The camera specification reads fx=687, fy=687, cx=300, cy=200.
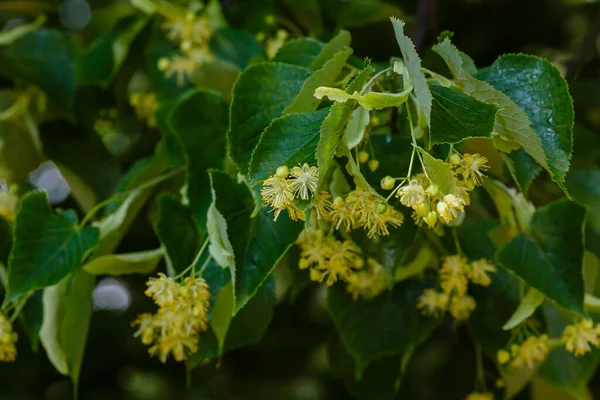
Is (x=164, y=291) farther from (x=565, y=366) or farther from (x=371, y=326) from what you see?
(x=565, y=366)

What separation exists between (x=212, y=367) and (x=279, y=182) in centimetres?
101

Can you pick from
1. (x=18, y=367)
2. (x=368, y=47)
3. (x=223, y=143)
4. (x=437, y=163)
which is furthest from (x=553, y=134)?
(x=18, y=367)

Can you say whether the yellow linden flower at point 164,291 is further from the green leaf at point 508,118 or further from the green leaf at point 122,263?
the green leaf at point 508,118

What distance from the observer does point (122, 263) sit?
56 cm

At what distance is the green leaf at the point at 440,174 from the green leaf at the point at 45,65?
51cm

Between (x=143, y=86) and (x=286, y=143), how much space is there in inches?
21.8

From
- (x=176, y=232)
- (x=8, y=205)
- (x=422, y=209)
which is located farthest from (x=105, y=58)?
(x=422, y=209)

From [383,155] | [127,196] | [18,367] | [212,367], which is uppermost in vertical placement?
[383,155]

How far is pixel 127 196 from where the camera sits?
63 centimetres

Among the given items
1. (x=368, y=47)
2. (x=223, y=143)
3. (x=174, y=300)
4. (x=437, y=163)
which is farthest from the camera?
(x=368, y=47)

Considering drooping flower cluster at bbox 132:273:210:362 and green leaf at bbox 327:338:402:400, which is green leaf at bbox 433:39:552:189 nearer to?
drooping flower cluster at bbox 132:273:210:362

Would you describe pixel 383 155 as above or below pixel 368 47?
above

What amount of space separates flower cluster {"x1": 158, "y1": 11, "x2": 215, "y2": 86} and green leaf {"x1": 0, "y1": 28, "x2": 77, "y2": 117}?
0.12m

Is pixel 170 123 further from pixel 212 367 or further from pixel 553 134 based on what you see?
pixel 212 367
